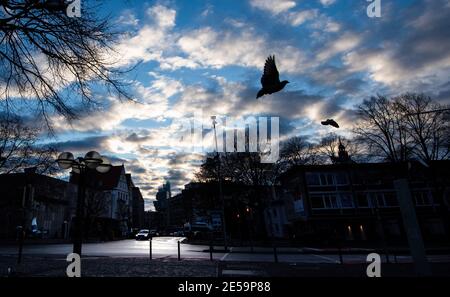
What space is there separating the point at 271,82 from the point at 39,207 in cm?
5626

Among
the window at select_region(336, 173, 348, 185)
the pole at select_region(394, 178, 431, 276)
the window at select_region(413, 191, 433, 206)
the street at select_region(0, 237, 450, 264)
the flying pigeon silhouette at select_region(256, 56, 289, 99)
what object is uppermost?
the window at select_region(336, 173, 348, 185)

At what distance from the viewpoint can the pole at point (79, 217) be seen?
618cm

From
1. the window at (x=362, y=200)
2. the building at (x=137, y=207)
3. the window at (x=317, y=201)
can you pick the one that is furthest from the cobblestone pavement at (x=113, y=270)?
the building at (x=137, y=207)

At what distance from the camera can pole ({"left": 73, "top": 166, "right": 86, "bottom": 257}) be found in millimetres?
6179

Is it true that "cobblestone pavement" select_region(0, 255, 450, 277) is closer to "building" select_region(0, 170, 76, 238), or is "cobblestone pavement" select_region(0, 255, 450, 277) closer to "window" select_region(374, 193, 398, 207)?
"building" select_region(0, 170, 76, 238)

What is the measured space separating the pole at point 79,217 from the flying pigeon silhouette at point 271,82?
4.32 meters

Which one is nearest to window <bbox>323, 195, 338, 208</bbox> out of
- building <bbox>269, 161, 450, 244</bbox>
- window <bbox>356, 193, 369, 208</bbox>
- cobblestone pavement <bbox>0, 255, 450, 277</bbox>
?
building <bbox>269, 161, 450, 244</bbox>

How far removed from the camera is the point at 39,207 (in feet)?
167

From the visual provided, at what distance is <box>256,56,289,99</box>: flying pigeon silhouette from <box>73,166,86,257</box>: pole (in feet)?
14.2

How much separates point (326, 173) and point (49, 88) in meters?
40.2

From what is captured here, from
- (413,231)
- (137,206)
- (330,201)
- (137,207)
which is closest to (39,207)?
(330,201)

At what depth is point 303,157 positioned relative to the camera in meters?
42.5
